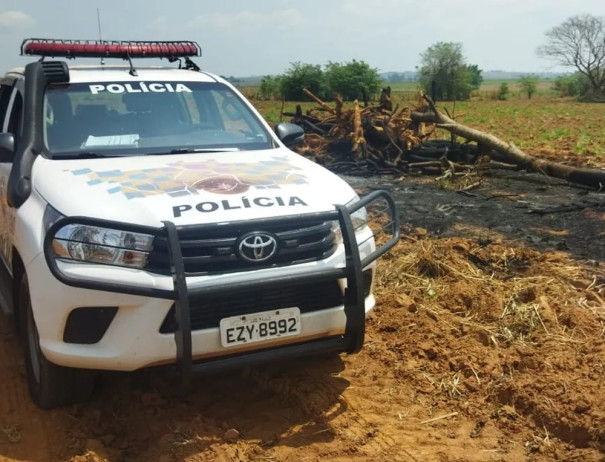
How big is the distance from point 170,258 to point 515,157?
9044 mm

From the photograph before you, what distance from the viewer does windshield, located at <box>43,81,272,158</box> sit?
4.66 meters

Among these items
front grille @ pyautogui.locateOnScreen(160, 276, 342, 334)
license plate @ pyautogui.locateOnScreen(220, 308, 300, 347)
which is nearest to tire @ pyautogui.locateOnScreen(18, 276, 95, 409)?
front grille @ pyautogui.locateOnScreen(160, 276, 342, 334)

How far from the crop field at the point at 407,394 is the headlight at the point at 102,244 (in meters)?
0.64

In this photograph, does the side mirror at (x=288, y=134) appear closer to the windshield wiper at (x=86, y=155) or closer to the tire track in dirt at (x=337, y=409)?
the windshield wiper at (x=86, y=155)

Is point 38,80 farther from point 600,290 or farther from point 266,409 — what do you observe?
point 600,290

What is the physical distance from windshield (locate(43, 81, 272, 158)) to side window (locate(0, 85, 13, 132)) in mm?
944

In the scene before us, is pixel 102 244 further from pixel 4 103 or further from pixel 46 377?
pixel 4 103

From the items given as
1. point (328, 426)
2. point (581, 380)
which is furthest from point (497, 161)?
point (328, 426)

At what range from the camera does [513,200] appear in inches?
366

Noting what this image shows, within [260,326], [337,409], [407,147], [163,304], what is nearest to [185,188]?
[163,304]

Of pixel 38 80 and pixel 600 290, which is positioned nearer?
pixel 38 80

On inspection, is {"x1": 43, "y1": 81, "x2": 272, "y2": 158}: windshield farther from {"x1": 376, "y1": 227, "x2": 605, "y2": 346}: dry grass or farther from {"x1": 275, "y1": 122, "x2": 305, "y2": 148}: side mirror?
{"x1": 376, "y1": 227, "x2": 605, "y2": 346}: dry grass

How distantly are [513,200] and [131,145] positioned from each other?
613cm

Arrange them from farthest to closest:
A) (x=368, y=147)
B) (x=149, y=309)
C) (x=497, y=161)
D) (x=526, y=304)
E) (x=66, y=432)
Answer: (x=368, y=147) < (x=497, y=161) < (x=526, y=304) < (x=66, y=432) < (x=149, y=309)
